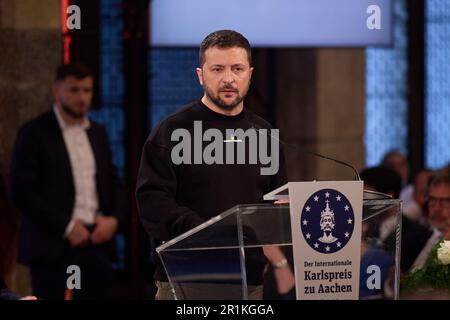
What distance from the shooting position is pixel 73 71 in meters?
5.54

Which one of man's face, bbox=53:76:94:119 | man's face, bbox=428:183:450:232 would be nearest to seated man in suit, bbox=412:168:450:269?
man's face, bbox=428:183:450:232

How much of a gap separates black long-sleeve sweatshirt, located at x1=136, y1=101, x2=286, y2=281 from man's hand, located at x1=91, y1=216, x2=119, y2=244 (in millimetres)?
1195

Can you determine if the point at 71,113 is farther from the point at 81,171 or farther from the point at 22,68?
the point at 22,68

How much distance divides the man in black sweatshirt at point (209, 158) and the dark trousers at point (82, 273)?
1022 mm

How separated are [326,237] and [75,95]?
77.7 inches

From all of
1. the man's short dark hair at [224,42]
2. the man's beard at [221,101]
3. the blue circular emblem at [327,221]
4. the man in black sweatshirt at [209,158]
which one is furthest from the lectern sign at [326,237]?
the man's short dark hair at [224,42]

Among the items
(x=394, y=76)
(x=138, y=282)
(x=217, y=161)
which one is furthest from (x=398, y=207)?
(x=394, y=76)

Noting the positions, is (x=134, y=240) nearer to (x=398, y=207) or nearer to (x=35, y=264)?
(x=35, y=264)

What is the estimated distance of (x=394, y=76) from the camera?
9727 millimetres

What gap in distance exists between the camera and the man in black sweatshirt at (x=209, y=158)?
4.30 metres

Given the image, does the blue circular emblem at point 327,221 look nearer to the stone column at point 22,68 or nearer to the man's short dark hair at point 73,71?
the man's short dark hair at point 73,71
